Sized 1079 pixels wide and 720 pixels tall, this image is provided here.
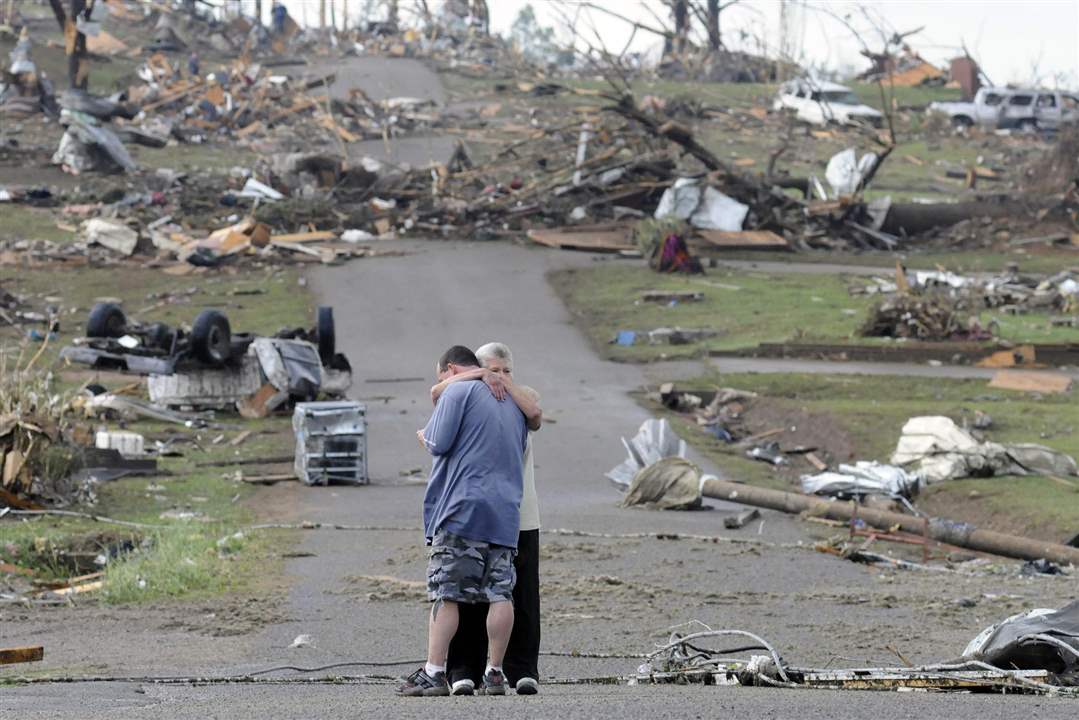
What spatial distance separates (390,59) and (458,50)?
473cm

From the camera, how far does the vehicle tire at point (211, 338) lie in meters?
21.6

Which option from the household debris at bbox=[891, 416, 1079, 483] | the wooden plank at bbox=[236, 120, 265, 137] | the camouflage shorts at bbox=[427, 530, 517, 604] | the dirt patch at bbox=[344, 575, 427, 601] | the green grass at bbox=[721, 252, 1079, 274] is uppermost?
the camouflage shorts at bbox=[427, 530, 517, 604]

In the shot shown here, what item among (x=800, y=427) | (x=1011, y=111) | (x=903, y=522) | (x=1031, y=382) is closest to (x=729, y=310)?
(x=1031, y=382)

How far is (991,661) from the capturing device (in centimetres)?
798

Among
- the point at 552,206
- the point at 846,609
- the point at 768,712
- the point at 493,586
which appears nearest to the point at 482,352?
the point at 493,586

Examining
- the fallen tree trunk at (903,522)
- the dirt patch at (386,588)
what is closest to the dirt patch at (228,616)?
the dirt patch at (386,588)

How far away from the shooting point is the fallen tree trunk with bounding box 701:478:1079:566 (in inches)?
563

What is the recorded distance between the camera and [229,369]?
2236 cm

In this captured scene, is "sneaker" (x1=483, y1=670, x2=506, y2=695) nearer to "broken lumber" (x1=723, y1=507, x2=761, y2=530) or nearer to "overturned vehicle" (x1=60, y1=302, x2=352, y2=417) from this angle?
"broken lumber" (x1=723, y1=507, x2=761, y2=530)

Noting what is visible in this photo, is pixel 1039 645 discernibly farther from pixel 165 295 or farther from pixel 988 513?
pixel 165 295

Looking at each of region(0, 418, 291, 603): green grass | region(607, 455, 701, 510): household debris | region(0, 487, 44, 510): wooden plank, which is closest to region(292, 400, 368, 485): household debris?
region(0, 418, 291, 603): green grass

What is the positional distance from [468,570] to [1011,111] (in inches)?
2452

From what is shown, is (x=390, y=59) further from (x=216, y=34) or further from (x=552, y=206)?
(x=552, y=206)

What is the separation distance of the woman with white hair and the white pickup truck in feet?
199
